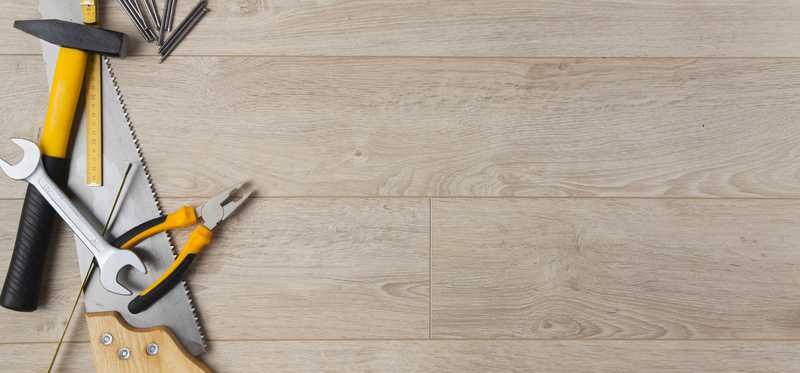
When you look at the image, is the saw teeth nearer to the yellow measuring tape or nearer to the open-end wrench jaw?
the yellow measuring tape

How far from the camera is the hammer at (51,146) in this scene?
1.01 meters

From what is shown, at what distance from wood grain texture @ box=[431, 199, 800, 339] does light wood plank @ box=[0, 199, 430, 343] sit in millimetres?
47

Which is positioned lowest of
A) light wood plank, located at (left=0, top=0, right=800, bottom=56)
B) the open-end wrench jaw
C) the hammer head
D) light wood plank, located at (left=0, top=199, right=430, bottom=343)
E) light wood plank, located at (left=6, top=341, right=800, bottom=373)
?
light wood plank, located at (left=6, top=341, right=800, bottom=373)

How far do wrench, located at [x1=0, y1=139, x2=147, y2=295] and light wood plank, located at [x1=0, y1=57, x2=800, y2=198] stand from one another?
8cm

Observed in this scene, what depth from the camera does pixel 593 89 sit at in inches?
43.1

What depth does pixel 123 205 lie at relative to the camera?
1050 millimetres

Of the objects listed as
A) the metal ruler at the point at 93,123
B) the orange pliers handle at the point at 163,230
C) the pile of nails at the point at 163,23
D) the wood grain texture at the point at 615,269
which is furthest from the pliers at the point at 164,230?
the wood grain texture at the point at 615,269

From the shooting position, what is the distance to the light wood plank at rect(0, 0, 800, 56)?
1071mm

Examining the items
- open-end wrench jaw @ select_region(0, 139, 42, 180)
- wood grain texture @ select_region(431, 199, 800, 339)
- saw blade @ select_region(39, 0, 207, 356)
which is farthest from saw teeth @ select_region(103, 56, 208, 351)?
wood grain texture @ select_region(431, 199, 800, 339)

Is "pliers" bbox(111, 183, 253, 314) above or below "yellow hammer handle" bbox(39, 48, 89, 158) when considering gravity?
below

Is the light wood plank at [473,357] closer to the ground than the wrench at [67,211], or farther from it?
closer to the ground

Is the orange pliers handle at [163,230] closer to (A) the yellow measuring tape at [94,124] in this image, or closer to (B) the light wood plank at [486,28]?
(A) the yellow measuring tape at [94,124]

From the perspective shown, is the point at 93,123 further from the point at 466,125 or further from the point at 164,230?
the point at 466,125

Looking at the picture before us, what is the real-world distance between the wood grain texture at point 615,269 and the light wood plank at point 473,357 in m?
0.02
